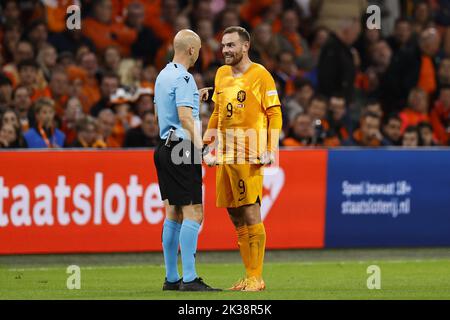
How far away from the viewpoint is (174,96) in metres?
11.6

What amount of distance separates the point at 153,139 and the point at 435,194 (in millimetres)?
3888

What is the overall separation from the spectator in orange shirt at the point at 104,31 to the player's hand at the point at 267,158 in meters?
8.83

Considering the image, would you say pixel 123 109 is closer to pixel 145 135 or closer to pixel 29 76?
pixel 145 135

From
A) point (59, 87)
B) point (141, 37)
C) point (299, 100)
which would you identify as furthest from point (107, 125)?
point (299, 100)

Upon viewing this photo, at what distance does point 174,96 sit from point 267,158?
103cm

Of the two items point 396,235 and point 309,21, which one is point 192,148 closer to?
point 396,235

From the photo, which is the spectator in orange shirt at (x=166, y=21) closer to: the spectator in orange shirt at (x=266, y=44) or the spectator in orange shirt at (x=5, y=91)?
the spectator in orange shirt at (x=266, y=44)

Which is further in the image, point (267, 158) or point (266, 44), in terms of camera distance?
point (266, 44)

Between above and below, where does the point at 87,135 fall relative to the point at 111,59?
below

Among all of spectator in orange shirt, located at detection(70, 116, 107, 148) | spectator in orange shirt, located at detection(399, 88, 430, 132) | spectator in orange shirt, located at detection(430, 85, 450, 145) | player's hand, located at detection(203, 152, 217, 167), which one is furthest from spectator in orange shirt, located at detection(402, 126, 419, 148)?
player's hand, located at detection(203, 152, 217, 167)

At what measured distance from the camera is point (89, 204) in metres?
15.8

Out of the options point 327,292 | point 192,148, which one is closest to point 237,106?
point 192,148

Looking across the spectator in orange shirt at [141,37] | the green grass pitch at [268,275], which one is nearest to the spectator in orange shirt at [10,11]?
the spectator in orange shirt at [141,37]

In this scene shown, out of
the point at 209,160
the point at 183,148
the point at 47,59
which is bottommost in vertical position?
the point at 209,160
